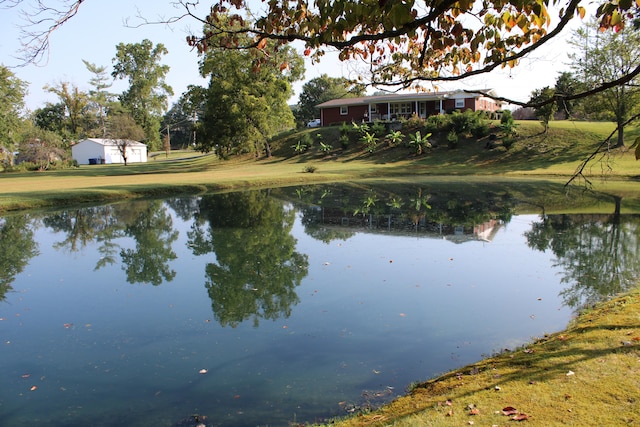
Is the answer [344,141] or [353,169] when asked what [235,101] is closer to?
[344,141]

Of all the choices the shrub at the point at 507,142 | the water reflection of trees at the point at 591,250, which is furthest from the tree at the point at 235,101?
the water reflection of trees at the point at 591,250

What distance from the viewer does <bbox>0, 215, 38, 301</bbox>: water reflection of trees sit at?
37.1ft

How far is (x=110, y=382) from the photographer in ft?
19.7

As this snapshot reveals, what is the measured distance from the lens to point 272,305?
8766 millimetres

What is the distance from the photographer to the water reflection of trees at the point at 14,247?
1130 cm

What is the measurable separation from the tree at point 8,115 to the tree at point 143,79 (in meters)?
11.8

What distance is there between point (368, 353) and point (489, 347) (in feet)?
5.20

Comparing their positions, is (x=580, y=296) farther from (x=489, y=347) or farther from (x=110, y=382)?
(x=110, y=382)

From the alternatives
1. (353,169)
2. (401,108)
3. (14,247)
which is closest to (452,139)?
(353,169)

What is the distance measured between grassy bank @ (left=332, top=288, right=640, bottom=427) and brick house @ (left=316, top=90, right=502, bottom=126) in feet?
163

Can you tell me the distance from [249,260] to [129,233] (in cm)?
585

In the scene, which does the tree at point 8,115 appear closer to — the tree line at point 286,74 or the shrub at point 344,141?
the tree line at point 286,74

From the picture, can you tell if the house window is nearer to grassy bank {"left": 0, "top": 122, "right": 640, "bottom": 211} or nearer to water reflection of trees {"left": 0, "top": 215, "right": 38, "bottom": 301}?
grassy bank {"left": 0, "top": 122, "right": 640, "bottom": 211}

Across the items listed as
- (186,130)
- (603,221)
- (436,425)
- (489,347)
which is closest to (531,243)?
(603,221)
